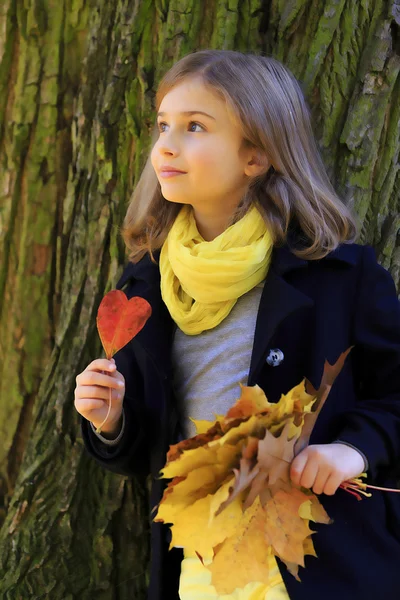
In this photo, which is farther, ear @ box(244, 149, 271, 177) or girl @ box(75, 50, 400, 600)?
ear @ box(244, 149, 271, 177)

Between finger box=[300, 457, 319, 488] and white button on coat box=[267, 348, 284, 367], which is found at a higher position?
white button on coat box=[267, 348, 284, 367]

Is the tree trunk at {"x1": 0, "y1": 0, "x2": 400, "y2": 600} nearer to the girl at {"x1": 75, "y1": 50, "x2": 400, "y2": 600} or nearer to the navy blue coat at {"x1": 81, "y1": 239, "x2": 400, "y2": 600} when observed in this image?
the girl at {"x1": 75, "y1": 50, "x2": 400, "y2": 600}

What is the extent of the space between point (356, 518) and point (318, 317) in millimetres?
489

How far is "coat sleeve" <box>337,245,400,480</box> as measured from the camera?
1.59 meters

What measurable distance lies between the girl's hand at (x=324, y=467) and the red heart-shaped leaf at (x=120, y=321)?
0.46 m

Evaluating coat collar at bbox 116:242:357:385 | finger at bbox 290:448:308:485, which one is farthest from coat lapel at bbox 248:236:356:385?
finger at bbox 290:448:308:485

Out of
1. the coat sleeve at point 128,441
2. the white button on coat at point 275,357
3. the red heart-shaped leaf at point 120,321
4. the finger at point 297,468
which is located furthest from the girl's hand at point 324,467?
the coat sleeve at point 128,441

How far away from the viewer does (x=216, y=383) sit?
1.81 m

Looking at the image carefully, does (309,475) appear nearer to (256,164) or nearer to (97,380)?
(97,380)

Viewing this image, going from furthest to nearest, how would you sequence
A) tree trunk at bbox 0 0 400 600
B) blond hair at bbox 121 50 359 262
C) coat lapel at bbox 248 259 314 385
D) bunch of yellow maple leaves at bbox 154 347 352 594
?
1. tree trunk at bbox 0 0 400 600
2. blond hair at bbox 121 50 359 262
3. coat lapel at bbox 248 259 314 385
4. bunch of yellow maple leaves at bbox 154 347 352 594

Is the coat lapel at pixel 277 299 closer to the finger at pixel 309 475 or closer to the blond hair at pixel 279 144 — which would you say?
the blond hair at pixel 279 144

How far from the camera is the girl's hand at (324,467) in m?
1.42

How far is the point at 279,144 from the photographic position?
6.04ft

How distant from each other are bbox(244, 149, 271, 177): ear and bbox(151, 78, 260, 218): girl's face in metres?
0.02
